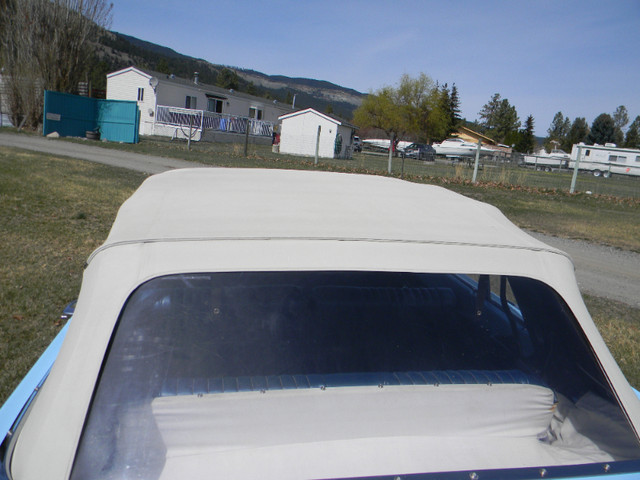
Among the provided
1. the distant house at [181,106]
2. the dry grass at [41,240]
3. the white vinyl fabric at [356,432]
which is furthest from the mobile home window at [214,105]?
the white vinyl fabric at [356,432]

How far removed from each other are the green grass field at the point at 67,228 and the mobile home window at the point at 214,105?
99.9 ft

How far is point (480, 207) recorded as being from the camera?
2018 millimetres

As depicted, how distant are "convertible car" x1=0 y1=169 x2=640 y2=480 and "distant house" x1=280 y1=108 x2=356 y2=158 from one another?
31.3 meters

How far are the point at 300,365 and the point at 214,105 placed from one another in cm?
4708

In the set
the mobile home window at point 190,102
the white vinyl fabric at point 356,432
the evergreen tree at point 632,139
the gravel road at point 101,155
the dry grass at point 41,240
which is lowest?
the dry grass at point 41,240

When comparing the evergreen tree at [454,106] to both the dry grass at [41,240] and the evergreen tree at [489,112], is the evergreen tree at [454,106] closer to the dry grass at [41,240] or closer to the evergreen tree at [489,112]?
the evergreen tree at [489,112]

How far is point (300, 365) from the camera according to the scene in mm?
1665

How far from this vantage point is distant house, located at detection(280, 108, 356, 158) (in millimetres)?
33250

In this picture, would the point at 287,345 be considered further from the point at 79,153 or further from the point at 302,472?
the point at 79,153

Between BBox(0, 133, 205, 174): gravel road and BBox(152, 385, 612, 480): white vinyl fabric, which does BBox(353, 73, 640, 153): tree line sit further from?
BBox(152, 385, 612, 480): white vinyl fabric

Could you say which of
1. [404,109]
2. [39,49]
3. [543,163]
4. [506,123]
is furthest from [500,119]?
[39,49]

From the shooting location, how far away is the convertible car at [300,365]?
1.29m

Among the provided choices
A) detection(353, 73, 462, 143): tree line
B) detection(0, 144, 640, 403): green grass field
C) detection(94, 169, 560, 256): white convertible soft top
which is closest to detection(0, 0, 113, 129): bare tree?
detection(0, 144, 640, 403): green grass field

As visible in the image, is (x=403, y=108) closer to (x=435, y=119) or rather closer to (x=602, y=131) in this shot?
(x=435, y=119)
